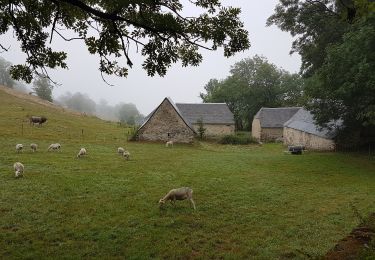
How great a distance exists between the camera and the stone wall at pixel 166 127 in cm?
4222

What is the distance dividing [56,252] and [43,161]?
14.7m

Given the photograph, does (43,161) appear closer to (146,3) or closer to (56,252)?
(56,252)

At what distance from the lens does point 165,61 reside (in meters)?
9.24

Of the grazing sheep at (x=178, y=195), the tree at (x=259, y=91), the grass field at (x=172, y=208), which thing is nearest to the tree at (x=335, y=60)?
the grass field at (x=172, y=208)

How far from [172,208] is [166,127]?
28193 millimetres

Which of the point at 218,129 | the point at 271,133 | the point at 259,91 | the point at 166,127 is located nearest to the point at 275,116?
the point at 271,133

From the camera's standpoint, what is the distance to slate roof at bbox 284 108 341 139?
123 ft

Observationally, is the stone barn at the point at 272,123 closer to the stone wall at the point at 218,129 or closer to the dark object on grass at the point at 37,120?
the stone wall at the point at 218,129

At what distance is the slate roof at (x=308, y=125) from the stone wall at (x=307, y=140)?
54 cm

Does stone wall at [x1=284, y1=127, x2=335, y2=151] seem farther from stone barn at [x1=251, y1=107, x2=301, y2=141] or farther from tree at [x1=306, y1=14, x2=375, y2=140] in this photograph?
tree at [x1=306, y1=14, x2=375, y2=140]

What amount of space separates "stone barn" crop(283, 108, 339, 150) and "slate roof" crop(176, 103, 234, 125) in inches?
440

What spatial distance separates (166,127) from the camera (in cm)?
4241

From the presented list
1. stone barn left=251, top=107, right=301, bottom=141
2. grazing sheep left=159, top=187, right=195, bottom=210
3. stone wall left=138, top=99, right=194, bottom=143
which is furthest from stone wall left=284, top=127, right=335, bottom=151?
grazing sheep left=159, top=187, right=195, bottom=210

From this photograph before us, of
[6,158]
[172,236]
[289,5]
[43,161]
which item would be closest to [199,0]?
[172,236]
